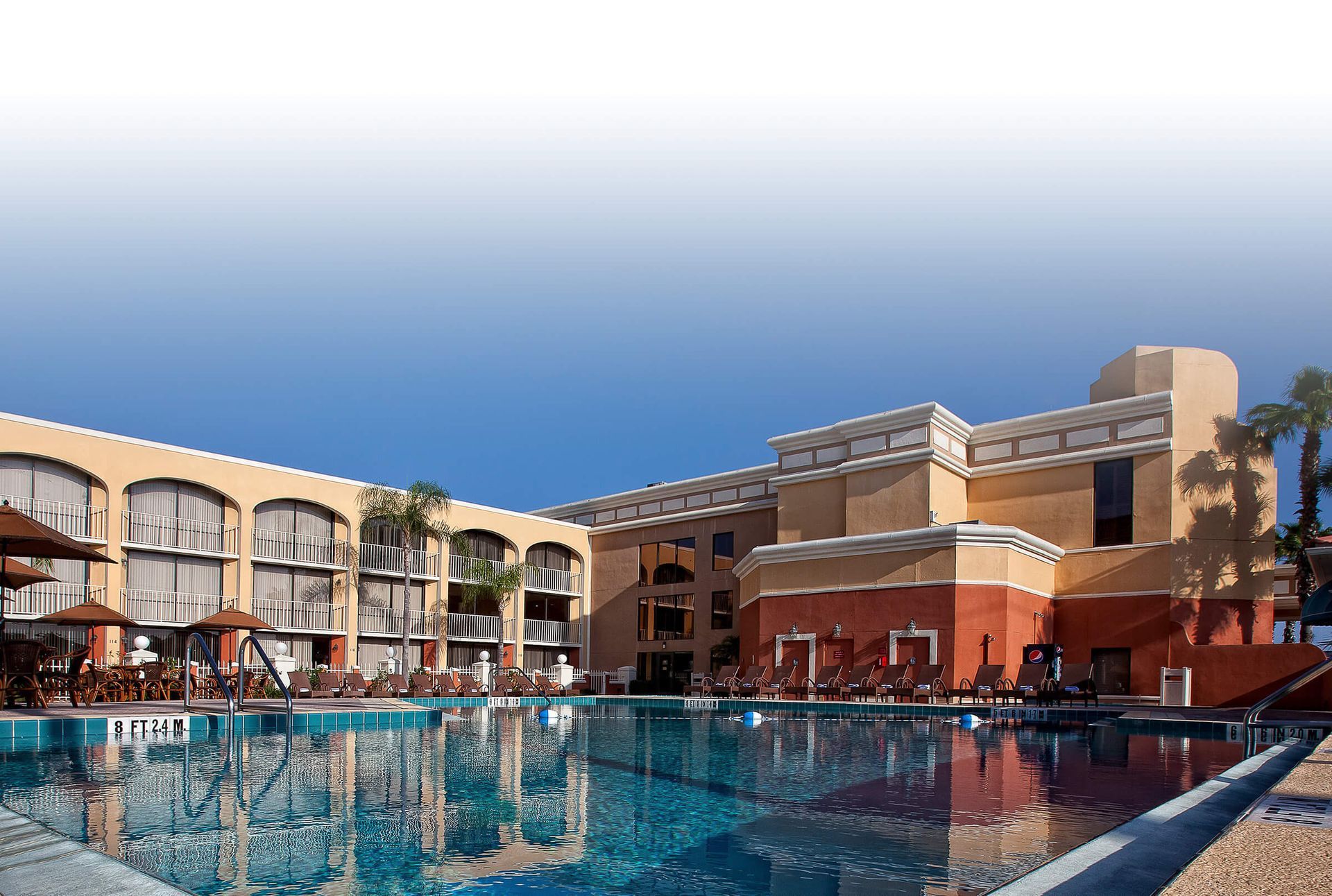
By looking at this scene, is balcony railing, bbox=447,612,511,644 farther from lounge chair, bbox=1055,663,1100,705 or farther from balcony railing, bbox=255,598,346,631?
lounge chair, bbox=1055,663,1100,705

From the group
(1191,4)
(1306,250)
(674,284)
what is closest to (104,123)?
(674,284)

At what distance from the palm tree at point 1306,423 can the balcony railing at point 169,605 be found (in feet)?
93.4

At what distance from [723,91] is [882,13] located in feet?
76.5

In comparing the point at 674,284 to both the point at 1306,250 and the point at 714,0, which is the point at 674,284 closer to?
the point at 1306,250

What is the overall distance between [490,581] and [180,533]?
9.13m

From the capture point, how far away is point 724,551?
103ft

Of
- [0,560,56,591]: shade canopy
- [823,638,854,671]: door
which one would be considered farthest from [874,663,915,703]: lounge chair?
[0,560,56,591]: shade canopy

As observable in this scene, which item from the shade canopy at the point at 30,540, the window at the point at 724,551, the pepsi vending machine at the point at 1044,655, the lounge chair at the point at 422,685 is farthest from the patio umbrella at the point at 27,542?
the window at the point at 724,551

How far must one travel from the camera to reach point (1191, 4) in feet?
79.7

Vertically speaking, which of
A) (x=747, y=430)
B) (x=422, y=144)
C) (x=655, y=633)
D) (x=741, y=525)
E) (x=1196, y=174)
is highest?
(x=422, y=144)

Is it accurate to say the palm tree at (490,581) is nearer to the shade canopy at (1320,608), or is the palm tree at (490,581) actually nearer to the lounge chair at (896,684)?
the lounge chair at (896,684)

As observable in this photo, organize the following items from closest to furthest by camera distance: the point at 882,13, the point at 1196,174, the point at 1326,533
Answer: the point at 882,13
the point at 1326,533
the point at 1196,174

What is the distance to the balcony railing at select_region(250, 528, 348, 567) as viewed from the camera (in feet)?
87.8

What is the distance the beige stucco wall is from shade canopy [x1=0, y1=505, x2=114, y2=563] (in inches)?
387
